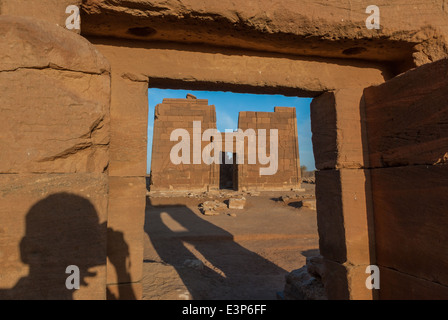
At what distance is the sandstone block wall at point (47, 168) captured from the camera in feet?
4.53

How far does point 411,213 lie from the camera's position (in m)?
2.06

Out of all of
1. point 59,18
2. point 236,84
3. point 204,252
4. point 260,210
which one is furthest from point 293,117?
point 59,18

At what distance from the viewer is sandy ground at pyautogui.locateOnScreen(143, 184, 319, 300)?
3887 mm

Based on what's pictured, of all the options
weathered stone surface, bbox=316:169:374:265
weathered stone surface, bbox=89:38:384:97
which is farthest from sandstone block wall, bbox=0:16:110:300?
weathered stone surface, bbox=316:169:374:265

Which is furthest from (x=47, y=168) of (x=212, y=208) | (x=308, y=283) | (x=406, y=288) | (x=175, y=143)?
(x=175, y=143)

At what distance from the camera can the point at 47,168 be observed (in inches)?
57.9

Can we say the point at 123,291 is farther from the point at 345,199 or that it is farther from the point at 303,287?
the point at 345,199

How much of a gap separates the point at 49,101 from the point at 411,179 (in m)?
2.65

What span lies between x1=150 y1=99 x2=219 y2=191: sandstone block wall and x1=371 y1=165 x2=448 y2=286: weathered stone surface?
1151cm

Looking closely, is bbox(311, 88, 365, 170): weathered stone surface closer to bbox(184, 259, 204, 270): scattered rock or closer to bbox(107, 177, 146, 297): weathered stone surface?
bbox(107, 177, 146, 297): weathered stone surface

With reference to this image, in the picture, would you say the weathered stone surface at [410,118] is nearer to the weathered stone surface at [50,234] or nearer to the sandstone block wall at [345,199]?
the sandstone block wall at [345,199]
